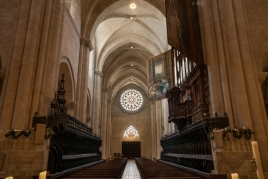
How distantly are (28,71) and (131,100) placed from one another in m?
26.4

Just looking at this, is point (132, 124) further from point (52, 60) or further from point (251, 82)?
point (251, 82)

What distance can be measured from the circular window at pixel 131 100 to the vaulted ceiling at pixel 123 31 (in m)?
6.62

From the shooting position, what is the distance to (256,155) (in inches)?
73.3

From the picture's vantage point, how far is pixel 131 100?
108 feet

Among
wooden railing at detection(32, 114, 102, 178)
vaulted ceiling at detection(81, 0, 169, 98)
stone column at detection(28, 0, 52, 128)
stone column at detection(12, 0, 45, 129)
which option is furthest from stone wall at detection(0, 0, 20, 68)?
vaulted ceiling at detection(81, 0, 169, 98)

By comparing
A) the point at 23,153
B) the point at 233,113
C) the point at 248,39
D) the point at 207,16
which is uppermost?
the point at 207,16

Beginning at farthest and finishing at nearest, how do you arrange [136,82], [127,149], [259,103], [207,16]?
[136,82]
[127,149]
[207,16]
[259,103]

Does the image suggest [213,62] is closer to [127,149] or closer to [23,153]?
[23,153]

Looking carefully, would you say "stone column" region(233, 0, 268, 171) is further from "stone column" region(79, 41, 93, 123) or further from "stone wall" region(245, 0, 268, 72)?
"stone column" region(79, 41, 93, 123)

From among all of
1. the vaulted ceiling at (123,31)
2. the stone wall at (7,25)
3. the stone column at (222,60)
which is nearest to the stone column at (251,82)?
the stone column at (222,60)

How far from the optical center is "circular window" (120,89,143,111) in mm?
32656

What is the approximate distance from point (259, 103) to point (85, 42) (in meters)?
10.6

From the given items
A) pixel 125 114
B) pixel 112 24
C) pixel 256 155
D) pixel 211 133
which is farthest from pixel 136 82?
pixel 256 155

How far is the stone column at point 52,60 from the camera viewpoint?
7078 mm
